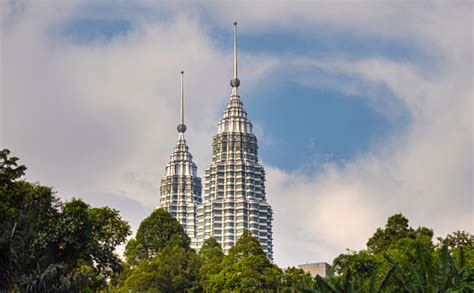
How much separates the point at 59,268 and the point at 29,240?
7.58 feet

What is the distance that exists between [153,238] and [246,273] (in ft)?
115

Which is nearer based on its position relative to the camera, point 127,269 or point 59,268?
point 59,268

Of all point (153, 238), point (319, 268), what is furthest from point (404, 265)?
point (319, 268)

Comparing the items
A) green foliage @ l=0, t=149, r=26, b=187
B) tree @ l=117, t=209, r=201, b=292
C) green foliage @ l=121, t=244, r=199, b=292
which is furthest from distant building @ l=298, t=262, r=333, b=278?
green foliage @ l=0, t=149, r=26, b=187

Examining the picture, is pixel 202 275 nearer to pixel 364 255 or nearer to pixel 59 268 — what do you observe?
pixel 364 255

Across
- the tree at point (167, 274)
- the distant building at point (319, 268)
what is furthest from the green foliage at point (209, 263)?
the distant building at point (319, 268)

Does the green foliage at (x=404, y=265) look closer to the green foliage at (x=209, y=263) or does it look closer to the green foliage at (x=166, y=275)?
the green foliage at (x=209, y=263)

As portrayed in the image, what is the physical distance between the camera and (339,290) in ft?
140

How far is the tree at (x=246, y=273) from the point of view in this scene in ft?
286

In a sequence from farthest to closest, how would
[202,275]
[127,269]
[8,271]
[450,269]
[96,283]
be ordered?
[127,269], [202,275], [96,283], [450,269], [8,271]

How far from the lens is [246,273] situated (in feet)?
289

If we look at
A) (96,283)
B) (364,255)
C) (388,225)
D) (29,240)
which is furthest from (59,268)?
(388,225)

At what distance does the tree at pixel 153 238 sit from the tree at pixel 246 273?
25.6 metres

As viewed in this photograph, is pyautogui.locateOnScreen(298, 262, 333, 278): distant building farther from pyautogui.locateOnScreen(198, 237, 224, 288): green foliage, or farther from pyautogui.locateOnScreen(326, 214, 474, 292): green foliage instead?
pyautogui.locateOnScreen(326, 214, 474, 292): green foliage
